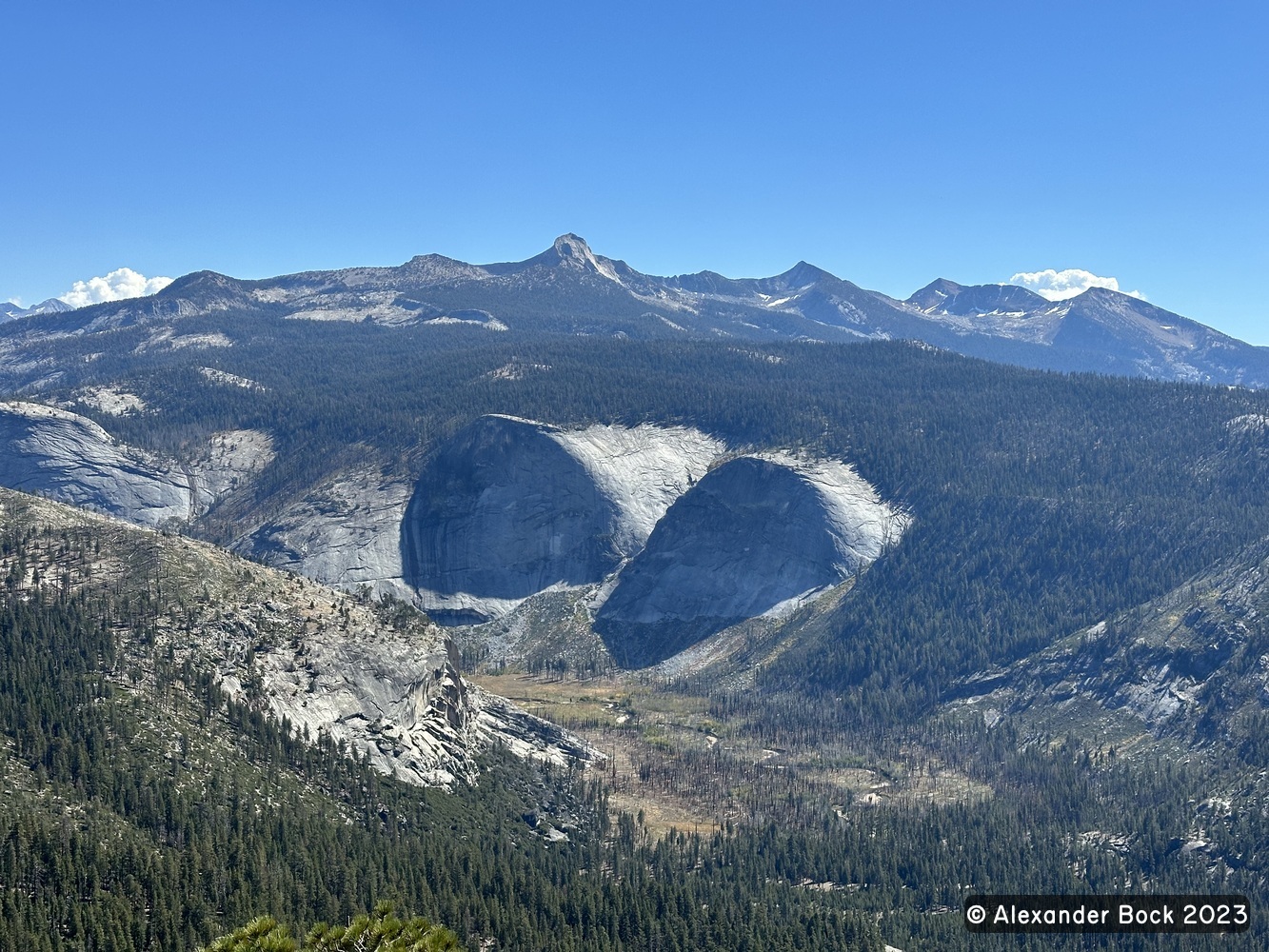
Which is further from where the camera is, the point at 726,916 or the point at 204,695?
the point at 204,695

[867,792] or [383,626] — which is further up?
[383,626]

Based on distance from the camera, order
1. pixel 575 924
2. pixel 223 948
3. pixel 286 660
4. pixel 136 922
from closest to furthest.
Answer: pixel 223 948 < pixel 136 922 < pixel 575 924 < pixel 286 660

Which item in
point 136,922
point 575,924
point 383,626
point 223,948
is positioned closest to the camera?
point 223,948

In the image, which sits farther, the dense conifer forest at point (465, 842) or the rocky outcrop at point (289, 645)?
the rocky outcrop at point (289, 645)

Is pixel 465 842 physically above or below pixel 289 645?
below

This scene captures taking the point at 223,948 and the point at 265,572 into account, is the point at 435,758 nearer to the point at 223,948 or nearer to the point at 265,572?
the point at 265,572

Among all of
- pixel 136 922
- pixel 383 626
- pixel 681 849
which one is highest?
pixel 383 626

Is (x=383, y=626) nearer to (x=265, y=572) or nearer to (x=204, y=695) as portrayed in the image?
(x=265, y=572)

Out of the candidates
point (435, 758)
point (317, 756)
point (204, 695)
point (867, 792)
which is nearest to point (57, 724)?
point (204, 695)

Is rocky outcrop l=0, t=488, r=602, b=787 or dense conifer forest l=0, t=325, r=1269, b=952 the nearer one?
dense conifer forest l=0, t=325, r=1269, b=952

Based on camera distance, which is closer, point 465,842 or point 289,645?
point 465,842
